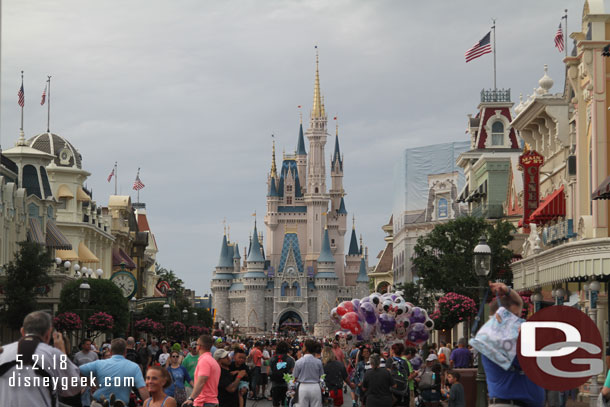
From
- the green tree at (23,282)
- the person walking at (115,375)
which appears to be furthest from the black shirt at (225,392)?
the green tree at (23,282)

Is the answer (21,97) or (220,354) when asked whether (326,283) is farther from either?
(220,354)

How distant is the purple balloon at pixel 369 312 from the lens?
34.6 m

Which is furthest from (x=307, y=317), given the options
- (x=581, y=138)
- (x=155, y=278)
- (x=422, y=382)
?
(x=422, y=382)

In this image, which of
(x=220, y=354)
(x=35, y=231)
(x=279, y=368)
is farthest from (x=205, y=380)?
(x=35, y=231)

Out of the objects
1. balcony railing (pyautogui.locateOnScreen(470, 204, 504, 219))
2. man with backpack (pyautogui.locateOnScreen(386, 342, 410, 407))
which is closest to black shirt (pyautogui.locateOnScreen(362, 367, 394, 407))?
man with backpack (pyautogui.locateOnScreen(386, 342, 410, 407))

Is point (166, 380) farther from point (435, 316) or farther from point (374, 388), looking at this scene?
point (435, 316)

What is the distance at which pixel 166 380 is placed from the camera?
11.2 m

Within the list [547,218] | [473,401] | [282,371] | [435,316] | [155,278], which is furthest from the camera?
[155,278]

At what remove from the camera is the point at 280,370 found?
976 inches

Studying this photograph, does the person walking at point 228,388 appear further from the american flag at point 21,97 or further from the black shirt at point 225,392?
the american flag at point 21,97

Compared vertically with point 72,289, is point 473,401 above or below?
below

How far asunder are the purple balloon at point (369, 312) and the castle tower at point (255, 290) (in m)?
154

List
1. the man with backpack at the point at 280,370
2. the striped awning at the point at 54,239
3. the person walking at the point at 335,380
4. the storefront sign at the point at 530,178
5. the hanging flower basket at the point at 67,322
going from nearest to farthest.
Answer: the person walking at the point at 335,380, the man with backpack at the point at 280,370, the storefront sign at the point at 530,178, the hanging flower basket at the point at 67,322, the striped awning at the point at 54,239

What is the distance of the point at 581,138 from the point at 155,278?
273 ft
